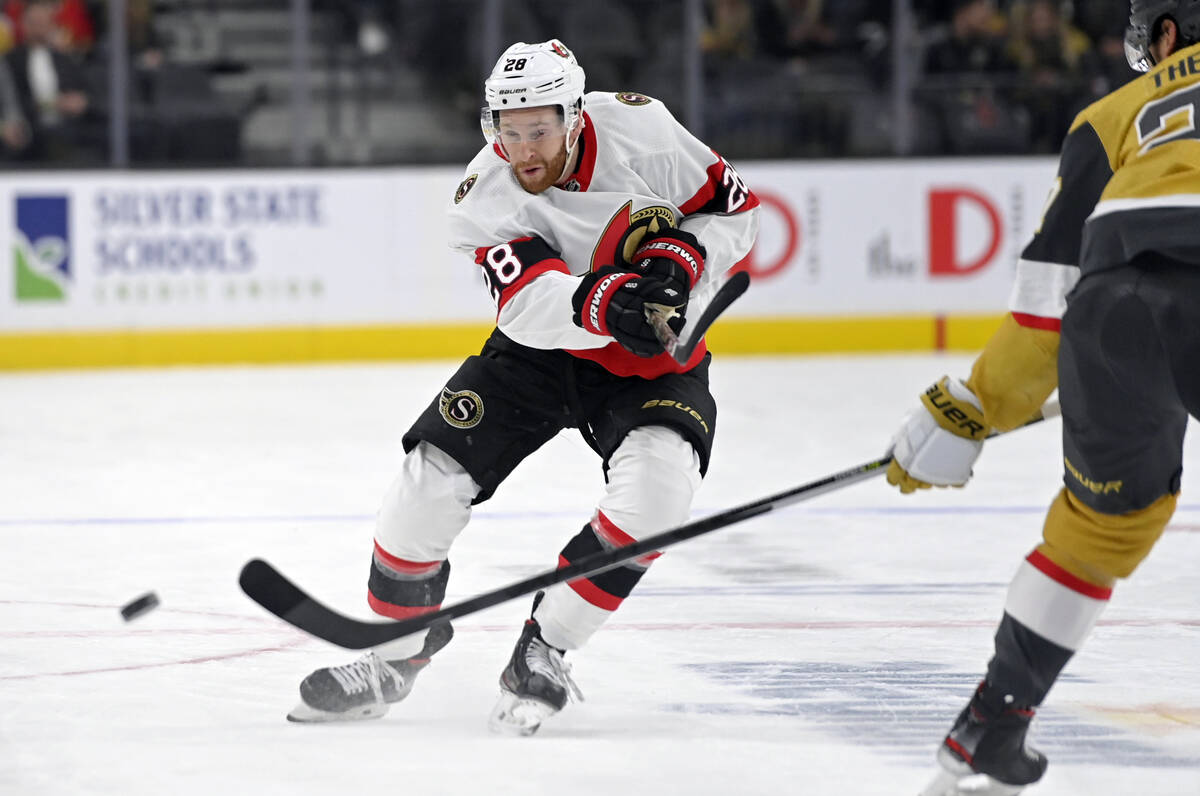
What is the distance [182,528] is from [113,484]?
0.72 m

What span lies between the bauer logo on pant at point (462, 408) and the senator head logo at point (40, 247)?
503 cm

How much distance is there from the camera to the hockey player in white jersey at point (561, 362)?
260cm

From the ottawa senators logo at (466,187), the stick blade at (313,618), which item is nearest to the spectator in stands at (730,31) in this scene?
the ottawa senators logo at (466,187)

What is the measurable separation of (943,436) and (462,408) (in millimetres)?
847

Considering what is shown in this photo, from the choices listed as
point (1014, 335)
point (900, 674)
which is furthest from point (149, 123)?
point (1014, 335)

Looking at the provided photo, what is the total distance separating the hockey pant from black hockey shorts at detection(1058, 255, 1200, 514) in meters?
0.73

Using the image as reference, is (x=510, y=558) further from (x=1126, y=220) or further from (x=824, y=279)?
(x=824, y=279)

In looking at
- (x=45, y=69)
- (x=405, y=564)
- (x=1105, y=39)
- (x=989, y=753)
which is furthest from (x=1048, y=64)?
(x=989, y=753)

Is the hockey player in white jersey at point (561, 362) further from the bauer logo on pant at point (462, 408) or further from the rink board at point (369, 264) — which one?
the rink board at point (369, 264)

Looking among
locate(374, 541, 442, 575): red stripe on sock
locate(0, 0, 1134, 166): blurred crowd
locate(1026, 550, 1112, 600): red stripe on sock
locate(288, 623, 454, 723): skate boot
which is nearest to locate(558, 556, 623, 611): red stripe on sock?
locate(374, 541, 442, 575): red stripe on sock

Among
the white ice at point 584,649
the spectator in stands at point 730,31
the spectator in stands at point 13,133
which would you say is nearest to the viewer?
the white ice at point 584,649

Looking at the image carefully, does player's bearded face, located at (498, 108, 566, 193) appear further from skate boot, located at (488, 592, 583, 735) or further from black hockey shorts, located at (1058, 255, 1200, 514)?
black hockey shorts, located at (1058, 255, 1200, 514)

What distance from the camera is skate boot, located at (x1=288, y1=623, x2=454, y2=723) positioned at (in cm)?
263

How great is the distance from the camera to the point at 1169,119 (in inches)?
78.2
